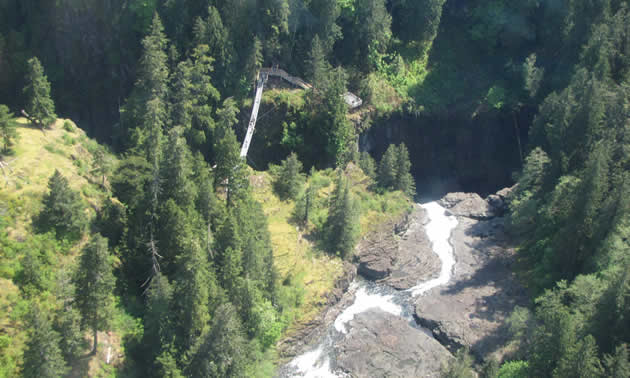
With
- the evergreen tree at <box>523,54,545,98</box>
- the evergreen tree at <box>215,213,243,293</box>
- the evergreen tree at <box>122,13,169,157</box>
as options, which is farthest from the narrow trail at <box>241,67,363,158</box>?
the evergreen tree at <box>523,54,545,98</box>

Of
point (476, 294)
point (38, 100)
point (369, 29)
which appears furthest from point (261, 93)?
point (476, 294)

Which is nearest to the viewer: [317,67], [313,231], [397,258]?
[313,231]

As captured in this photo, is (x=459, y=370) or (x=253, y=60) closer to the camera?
(x=459, y=370)

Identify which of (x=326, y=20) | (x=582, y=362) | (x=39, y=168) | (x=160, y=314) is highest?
(x=326, y=20)

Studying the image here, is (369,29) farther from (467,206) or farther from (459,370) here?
(459,370)

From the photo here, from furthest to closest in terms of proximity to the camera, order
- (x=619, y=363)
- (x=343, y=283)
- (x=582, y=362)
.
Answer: (x=343, y=283) → (x=582, y=362) → (x=619, y=363)

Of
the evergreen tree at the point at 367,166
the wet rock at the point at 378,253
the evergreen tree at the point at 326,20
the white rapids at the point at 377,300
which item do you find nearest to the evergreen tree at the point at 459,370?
the white rapids at the point at 377,300

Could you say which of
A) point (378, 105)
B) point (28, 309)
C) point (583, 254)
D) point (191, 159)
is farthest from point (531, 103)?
point (28, 309)
